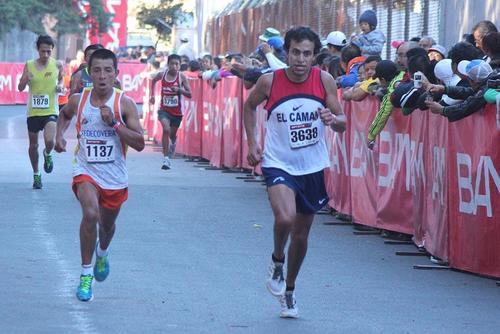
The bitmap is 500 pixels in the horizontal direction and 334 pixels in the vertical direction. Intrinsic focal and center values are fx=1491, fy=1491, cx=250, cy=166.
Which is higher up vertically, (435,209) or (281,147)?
(281,147)

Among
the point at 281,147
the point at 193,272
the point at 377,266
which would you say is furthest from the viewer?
the point at 377,266

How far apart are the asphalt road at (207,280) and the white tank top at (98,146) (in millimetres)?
799

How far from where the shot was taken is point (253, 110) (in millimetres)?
9570

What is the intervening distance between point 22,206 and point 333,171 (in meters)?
3.43

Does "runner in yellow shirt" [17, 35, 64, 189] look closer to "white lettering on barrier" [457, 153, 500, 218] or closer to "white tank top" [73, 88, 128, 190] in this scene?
"white lettering on barrier" [457, 153, 500, 218]

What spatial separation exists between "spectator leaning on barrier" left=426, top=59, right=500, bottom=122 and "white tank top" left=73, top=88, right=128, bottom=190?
2.89m

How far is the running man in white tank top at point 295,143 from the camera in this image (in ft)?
30.5

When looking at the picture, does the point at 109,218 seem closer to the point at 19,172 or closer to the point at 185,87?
the point at 19,172

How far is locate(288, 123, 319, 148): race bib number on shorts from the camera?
9.33m

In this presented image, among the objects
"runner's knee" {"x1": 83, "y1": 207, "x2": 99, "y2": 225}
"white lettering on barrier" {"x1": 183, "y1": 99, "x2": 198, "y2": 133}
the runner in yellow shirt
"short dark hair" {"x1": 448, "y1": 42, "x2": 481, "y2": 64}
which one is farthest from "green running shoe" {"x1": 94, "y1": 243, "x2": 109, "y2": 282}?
"white lettering on barrier" {"x1": 183, "y1": 99, "x2": 198, "y2": 133}

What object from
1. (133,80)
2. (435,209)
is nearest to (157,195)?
(435,209)

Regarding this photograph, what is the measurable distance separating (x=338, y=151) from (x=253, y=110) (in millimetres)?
6733

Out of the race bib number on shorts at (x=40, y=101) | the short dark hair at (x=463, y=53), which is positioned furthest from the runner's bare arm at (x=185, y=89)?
the short dark hair at (x=463, y=53)

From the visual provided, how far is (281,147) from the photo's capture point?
9.38m
